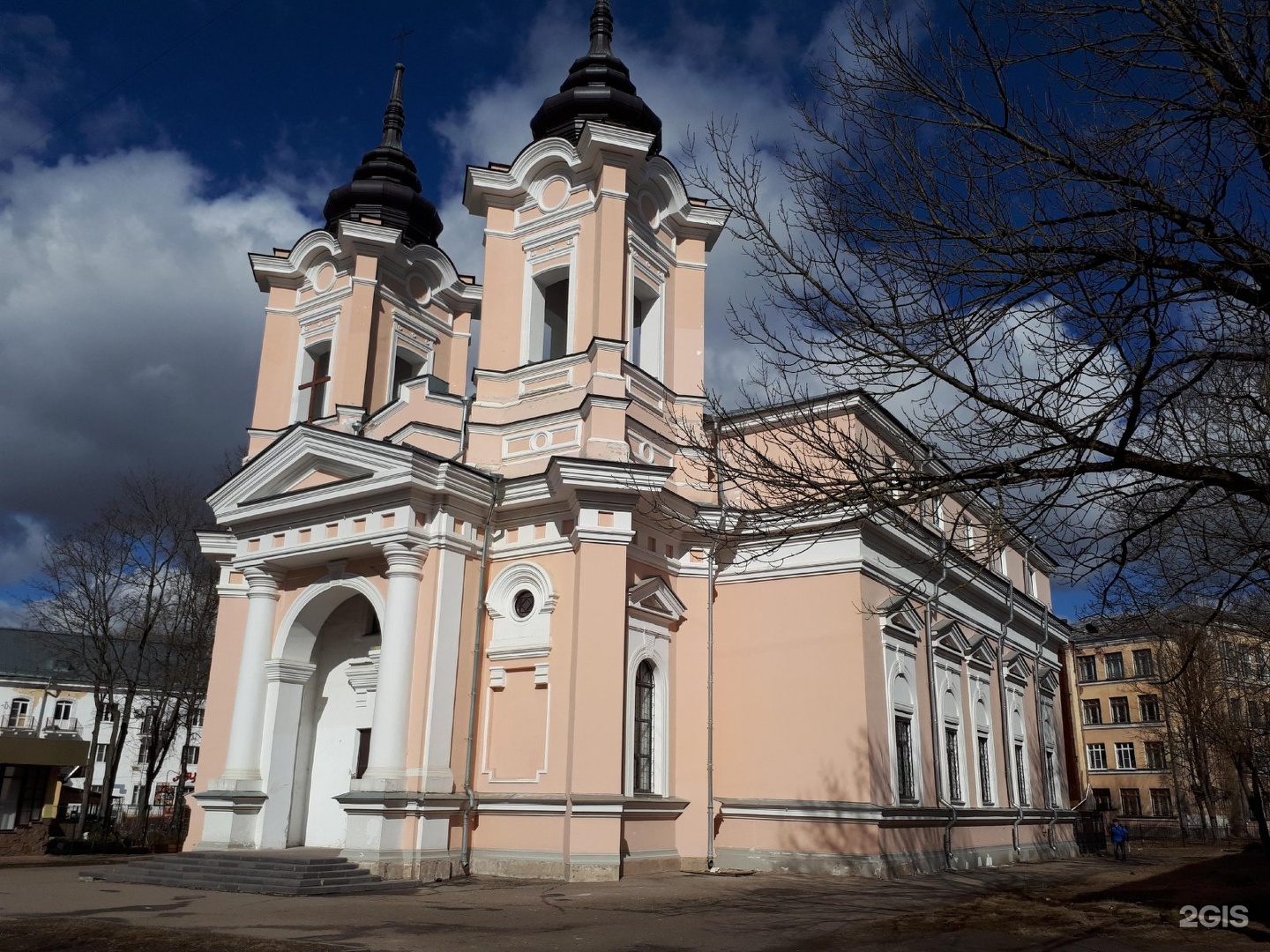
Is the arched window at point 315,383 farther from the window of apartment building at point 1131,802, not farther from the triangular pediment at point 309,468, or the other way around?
the window of apartment building at point 1131,802

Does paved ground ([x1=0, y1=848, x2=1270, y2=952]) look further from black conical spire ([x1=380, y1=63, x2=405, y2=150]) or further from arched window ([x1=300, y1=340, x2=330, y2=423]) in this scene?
black conical spire ([x1=380, y1=63, x2=405, y2=150])

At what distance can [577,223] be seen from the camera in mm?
19375

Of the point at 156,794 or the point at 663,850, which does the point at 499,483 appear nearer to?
the point at 663,850

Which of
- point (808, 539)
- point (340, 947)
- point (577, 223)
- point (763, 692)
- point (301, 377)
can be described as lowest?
point (340, 947)

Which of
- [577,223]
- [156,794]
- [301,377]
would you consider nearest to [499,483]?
[577,223]

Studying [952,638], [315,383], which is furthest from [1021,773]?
[315,383]

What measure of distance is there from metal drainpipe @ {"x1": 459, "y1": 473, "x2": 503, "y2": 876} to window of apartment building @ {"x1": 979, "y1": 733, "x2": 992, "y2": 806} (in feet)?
40.0

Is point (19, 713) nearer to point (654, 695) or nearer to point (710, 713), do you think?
point (654, 695)

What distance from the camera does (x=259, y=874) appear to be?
1438 centimetres

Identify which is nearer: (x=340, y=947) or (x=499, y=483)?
(x=340, y=947)

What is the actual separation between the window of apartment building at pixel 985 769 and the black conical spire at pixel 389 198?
16.8 meters

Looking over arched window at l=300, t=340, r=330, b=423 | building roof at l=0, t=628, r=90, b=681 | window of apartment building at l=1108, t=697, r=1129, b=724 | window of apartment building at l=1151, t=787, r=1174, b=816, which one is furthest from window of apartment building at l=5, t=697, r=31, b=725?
window of apartment building at l=1151, t=787, r=1174, b=816

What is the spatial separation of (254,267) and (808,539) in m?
13.7

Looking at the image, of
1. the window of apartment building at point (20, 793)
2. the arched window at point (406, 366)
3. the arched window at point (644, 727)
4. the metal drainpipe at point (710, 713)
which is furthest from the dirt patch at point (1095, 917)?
the window of apartment building at point (20, 793)
